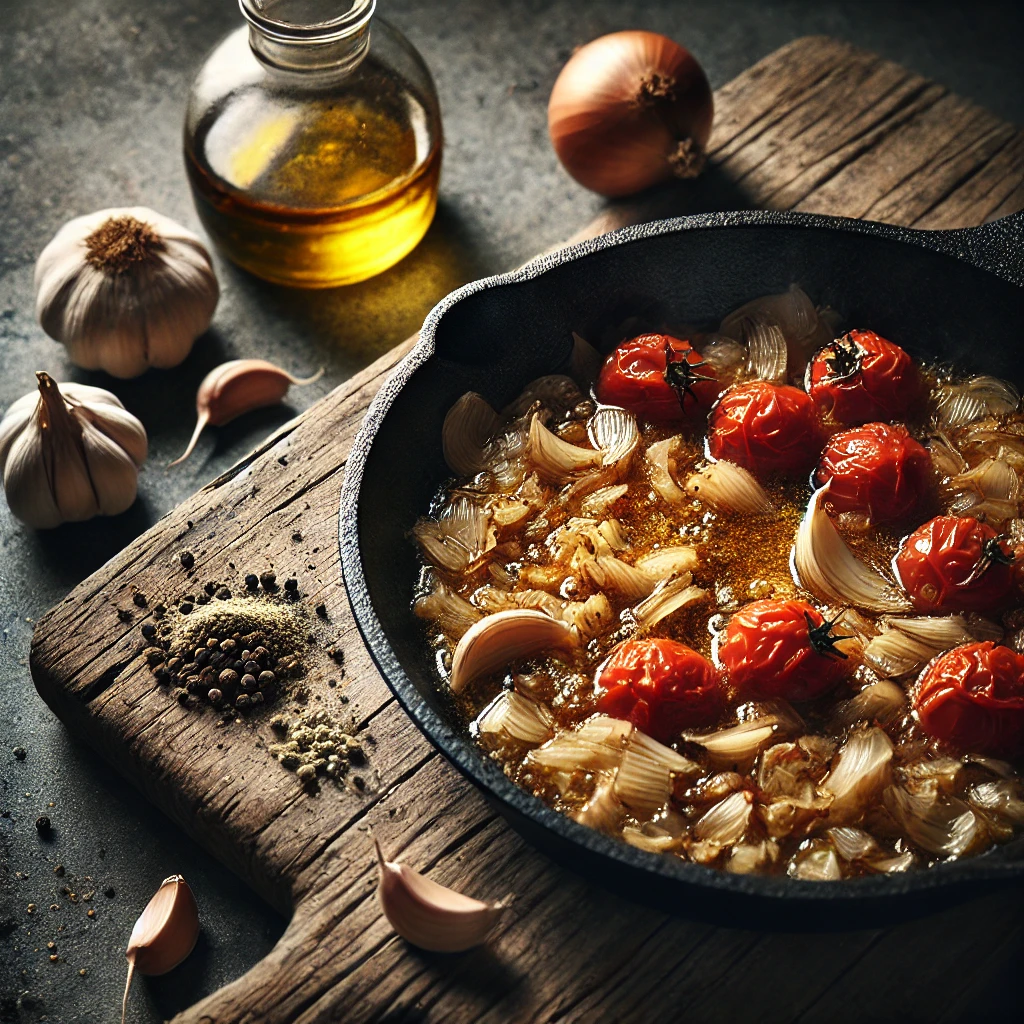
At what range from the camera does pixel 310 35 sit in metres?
3.06

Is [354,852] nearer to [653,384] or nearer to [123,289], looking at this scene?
[653,384]

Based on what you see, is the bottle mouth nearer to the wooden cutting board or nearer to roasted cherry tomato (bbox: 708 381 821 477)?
the wooden cutting board

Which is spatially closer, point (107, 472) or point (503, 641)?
point (503, 641)

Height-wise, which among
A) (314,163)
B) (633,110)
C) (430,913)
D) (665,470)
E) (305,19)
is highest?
(305,19)

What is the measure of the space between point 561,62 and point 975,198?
1636 mm

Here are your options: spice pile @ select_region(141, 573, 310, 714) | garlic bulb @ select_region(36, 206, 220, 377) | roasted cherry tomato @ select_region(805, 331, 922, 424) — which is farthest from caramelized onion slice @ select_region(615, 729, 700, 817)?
garlic bulb @ select_region(36, 206, 220, 377)

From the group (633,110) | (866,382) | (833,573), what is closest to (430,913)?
(833,573)

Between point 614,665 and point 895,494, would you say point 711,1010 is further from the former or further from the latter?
point 895,494

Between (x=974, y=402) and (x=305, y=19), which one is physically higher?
(x=305, y=19)

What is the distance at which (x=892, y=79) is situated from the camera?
3.80 meters

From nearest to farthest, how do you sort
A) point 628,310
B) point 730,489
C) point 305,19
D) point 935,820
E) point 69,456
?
point 935,820, point 730,489, point 628,310, point 69,456, point 305,19

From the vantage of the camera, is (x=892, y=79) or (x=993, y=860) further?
(x=892, y=79)

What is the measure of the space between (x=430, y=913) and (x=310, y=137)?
6.90 ft

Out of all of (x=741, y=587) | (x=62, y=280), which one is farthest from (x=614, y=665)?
(x=62, y=280)
